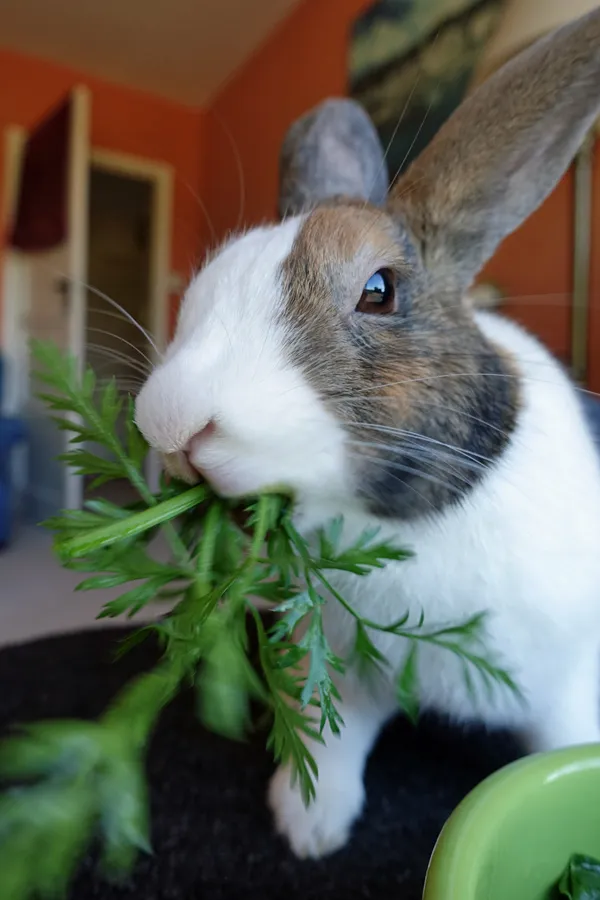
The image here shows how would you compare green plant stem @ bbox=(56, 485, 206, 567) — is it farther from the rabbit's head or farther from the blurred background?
the blurred background

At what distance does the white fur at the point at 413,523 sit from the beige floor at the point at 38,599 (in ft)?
2.14

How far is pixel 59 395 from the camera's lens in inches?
20.6

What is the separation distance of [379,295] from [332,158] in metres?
0.28

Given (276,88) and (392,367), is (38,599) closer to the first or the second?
(392,367)

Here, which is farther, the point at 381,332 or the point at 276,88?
the point at 276,88

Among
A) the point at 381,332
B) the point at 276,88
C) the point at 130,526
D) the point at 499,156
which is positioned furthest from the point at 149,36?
the point at 130,526

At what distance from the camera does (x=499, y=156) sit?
56cm

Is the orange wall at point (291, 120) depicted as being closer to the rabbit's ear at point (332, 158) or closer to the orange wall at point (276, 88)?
the orange wall at point (276, 88)

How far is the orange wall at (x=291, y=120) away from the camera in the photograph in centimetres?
134

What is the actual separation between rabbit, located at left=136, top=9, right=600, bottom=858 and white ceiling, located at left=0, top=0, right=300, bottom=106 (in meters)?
2.60

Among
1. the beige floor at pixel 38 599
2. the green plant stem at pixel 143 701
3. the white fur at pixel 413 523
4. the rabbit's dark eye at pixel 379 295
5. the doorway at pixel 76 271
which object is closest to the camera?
the green plant stem at pixel 143 701

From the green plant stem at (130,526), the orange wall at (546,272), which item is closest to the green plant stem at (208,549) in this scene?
the green plant stem at (130,526)

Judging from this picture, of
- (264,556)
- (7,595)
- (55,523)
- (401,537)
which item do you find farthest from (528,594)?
(7,595)

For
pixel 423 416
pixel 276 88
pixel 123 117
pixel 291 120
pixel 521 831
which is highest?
pixel 123 117
